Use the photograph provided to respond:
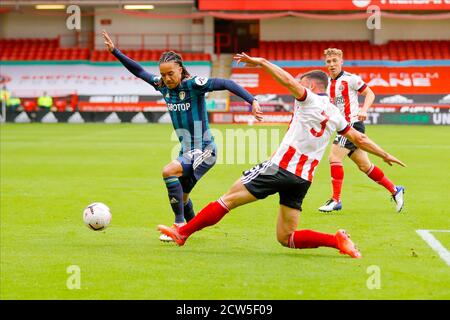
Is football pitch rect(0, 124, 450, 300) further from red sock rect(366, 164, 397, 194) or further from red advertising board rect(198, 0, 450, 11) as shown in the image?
red advertising board rect(198, 0, 450, 11)

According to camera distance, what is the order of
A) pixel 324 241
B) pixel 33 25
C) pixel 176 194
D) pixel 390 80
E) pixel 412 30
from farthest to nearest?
pixel 33 25 < pixel 412 30 < pixel 390 80 < pixel 176 194 < pixel 324 241

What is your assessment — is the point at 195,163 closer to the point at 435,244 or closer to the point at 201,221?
the point at 201,221

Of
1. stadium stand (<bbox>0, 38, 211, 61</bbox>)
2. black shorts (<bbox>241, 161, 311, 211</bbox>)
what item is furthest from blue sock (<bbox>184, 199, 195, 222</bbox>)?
stadium stand (<bbox>0, 38, 211, 61</bbox>)

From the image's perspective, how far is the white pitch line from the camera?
8.74 meters

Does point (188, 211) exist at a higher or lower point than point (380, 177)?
lower

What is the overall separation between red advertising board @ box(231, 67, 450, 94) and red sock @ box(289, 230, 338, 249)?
34230 mm

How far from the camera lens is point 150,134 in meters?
31.8

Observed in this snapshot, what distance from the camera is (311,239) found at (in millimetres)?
8711

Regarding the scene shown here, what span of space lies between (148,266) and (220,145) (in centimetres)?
2029

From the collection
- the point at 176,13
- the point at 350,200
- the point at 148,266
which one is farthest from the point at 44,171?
the point at 176,13

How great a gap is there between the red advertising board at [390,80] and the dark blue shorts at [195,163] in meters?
32.7

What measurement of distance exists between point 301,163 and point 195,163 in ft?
6.34

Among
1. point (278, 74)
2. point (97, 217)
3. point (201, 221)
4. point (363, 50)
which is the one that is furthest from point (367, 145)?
point (363, 50)
